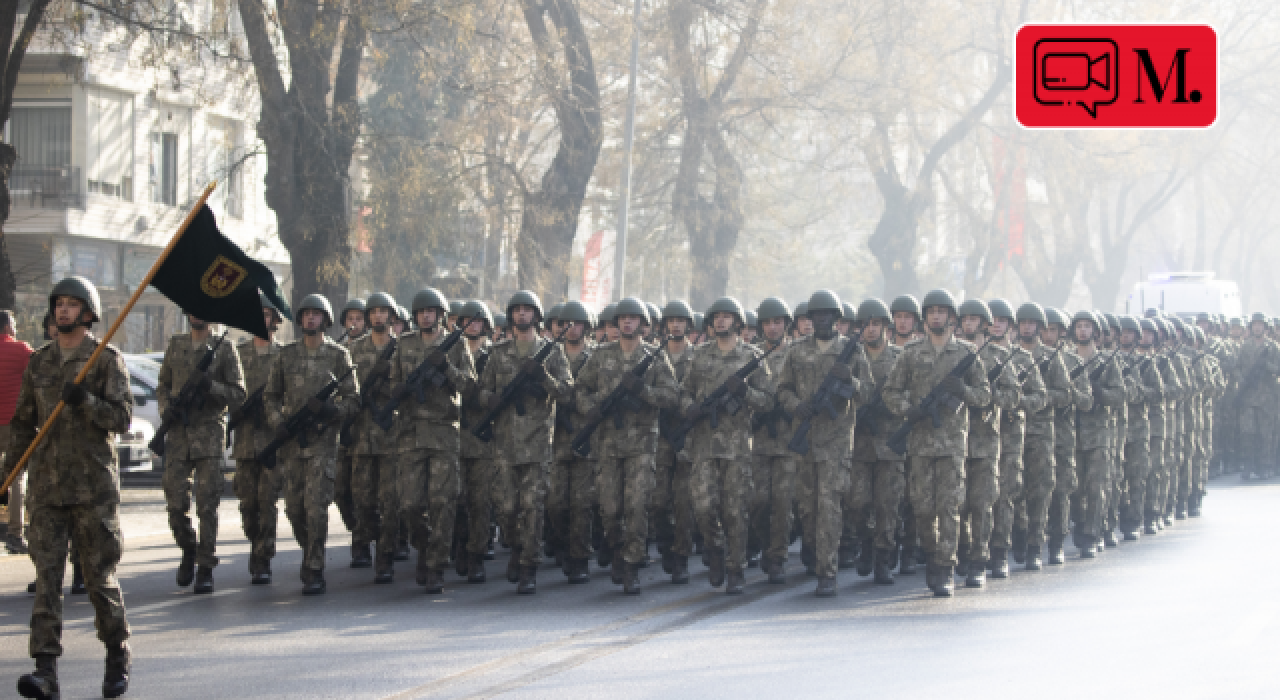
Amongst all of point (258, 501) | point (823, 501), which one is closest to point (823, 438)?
point (823, 501)

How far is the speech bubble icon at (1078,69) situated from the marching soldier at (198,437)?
17009mm

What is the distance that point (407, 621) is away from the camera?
9.00m

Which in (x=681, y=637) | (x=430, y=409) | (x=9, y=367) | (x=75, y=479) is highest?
(x=9, y=367)

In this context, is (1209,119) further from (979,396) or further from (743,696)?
(743,696)

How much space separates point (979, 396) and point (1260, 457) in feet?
44.0

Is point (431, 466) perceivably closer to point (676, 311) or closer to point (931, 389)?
point (676, 311)

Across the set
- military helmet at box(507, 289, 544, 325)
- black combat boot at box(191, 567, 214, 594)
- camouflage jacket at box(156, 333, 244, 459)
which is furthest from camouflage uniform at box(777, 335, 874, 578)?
black combat boot at box(191, 567, 214, 594)

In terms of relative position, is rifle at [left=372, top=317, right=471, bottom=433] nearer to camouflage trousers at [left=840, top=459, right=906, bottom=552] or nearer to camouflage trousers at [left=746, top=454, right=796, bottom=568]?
camouflage trousers at [left=746, top=454, right=796, bottom=568]

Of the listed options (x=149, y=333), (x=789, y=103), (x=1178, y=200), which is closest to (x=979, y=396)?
(x=789, y=103)

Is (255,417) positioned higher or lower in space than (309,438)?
higher

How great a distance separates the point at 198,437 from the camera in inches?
400

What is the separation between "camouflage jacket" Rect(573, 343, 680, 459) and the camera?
10.4 meters

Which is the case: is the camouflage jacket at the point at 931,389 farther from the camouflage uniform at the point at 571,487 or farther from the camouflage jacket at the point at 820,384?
the camouflage uniform at the point at 571,487

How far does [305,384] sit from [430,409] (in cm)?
89
